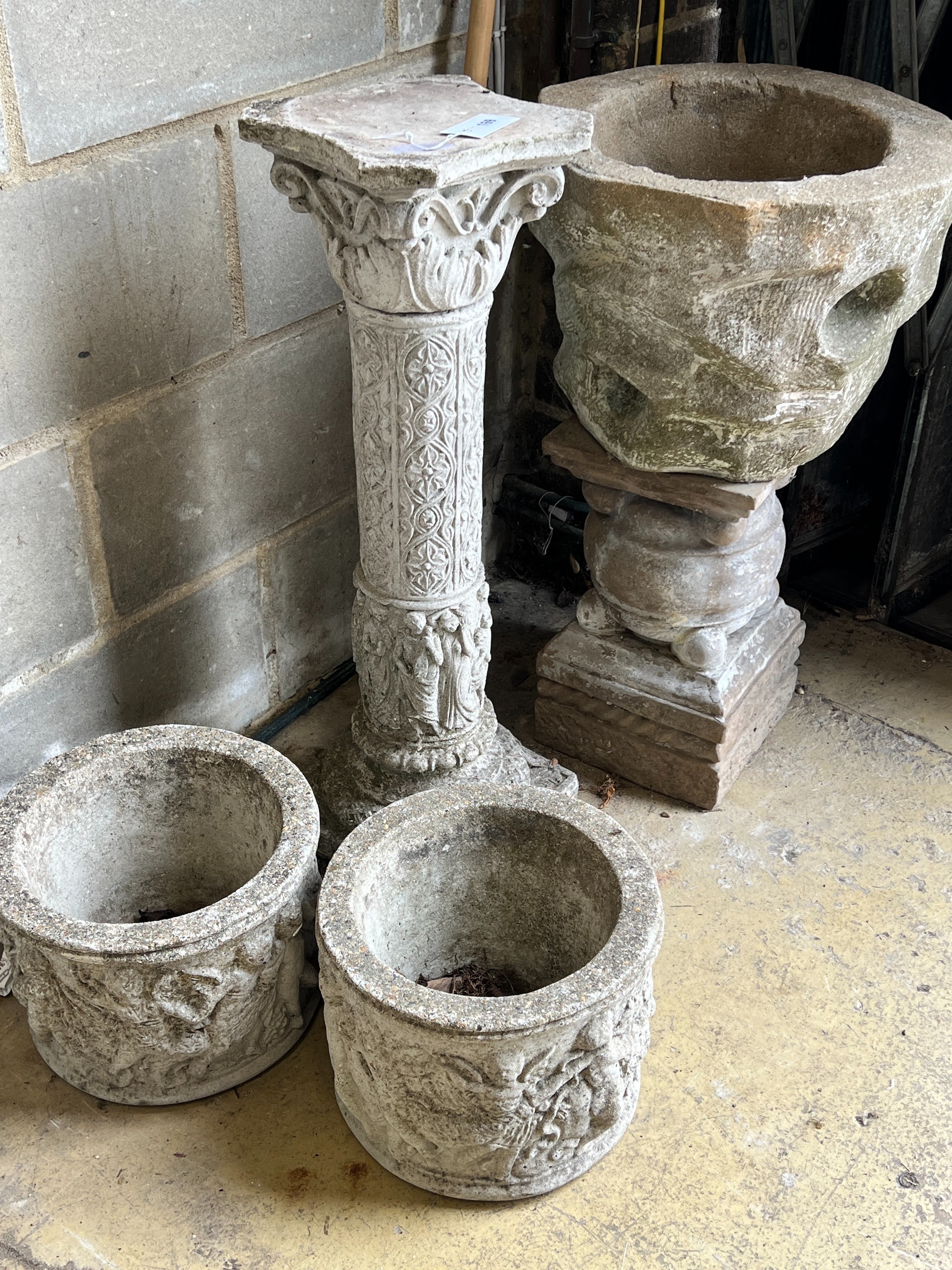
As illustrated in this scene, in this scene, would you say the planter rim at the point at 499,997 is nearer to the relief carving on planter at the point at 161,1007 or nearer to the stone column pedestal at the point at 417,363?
the relief carving on planter at the point at 161,1007

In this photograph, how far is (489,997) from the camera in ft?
7.39

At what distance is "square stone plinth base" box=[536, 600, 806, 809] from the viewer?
3.10 m

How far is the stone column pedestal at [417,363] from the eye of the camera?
7.30 feet

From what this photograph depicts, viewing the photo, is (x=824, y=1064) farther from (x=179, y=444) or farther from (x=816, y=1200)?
(x=179, y=444)

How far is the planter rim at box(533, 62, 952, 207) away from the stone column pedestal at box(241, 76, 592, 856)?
0.22 m

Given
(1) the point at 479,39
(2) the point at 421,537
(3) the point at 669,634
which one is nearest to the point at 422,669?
(2) the point at 421,537

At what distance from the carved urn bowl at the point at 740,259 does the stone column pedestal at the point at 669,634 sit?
0.48ft

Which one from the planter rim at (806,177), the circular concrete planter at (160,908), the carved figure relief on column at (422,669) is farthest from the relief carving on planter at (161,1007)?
the planter rim at (806,177)

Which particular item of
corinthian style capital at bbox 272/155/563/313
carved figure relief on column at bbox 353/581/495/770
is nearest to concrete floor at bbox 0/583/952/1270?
carved figure relief on column at bbox 353/581/495/770

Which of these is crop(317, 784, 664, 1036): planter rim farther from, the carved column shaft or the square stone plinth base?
the square stone plinth base

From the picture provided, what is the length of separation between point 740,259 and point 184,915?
1600 millimetres

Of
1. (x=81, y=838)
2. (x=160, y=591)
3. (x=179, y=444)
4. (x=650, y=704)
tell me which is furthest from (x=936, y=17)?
(x=81, y=838)

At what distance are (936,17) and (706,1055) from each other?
8.15ft

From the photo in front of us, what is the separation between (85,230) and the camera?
2.47 m
